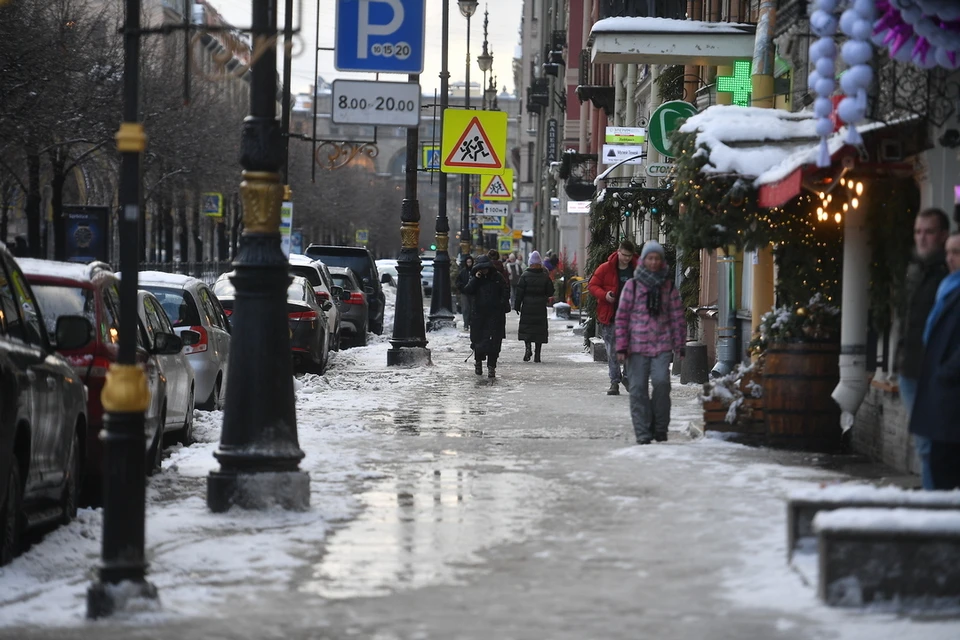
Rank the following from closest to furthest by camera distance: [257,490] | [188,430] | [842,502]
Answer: [842,502] → [257,490] → [188,430]

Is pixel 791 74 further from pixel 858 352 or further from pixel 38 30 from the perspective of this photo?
pixel 38 30

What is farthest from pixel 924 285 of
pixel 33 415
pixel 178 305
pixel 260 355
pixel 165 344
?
pixel 178 305

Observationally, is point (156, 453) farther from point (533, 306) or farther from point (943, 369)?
point (533, 306)

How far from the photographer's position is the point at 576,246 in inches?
2277

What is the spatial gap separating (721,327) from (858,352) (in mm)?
7737

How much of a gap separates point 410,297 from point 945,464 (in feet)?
56.3

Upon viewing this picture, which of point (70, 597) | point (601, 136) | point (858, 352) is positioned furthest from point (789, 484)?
point (601, 136)

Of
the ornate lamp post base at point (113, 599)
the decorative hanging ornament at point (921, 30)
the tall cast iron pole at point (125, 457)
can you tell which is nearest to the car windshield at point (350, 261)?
the decorative hanging ornament at point (921, 30)

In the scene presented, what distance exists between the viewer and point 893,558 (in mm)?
6801

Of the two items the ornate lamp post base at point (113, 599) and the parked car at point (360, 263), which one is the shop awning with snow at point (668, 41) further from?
the parked car at point (360, 263)

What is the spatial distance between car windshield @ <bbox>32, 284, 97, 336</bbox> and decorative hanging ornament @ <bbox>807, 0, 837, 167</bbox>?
4.93 m

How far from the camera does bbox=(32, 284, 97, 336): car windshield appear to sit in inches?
452

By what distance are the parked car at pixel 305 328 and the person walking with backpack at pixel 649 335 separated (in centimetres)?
873

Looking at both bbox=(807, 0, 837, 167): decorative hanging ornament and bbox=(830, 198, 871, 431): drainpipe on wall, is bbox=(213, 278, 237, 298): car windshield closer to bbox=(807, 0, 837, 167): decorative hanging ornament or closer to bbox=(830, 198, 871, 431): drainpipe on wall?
bbox=(830, 198, 871, 431): drainpipe on wall
